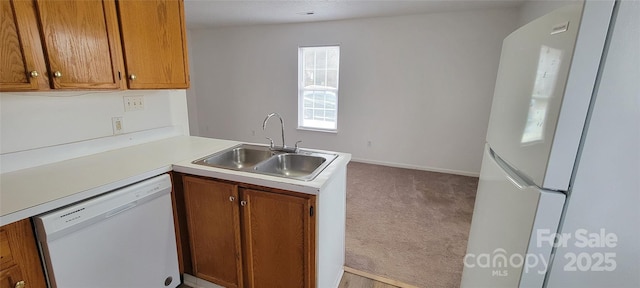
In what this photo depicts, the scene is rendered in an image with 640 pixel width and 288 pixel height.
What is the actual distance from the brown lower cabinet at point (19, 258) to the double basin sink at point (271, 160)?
2.36 feet

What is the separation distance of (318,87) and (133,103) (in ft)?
10.0

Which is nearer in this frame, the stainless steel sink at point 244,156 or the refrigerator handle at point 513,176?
the refrigerator handle at point 513,176

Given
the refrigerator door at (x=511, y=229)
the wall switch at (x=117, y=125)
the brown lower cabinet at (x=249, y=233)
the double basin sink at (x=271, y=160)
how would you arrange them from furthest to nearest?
the wall switch at (x=117, y=125) → the double basin sink at (x=271, y=160) → the brown lower cabinet at (x=249, y=233) → the refrigerator door at (x=511, y=229)

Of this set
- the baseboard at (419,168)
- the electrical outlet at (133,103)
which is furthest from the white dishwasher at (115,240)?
the baseboard at (419,168)

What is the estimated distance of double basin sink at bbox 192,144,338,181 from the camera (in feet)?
5.53

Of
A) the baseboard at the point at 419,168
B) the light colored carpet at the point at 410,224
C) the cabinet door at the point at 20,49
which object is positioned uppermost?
the cabinet door at the point at 20,49

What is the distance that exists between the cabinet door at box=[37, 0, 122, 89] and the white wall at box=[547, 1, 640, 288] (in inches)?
81.2

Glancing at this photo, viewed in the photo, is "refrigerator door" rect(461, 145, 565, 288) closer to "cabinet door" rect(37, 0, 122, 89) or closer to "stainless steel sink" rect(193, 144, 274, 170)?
"stainless steel sink" rect(193, 144, 274, 170)

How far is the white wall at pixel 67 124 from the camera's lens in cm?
139

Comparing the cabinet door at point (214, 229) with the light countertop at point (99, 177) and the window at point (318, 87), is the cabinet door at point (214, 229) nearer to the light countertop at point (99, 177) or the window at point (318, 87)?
the light countertop at point (99, 177)

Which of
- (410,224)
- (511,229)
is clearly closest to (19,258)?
(511,229)

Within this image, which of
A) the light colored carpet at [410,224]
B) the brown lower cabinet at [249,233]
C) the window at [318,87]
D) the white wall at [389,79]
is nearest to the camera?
the brown lower cabinet at [249,233]

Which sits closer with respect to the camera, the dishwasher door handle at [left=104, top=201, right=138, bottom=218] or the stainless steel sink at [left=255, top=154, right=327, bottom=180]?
the dishwasher door handle at [left=104, top=201, right=138, bottom=218]

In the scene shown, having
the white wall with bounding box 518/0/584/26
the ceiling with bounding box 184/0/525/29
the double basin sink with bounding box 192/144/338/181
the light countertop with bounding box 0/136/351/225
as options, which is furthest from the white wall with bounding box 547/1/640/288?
the ceiling with bounding box 184/0/525/29
